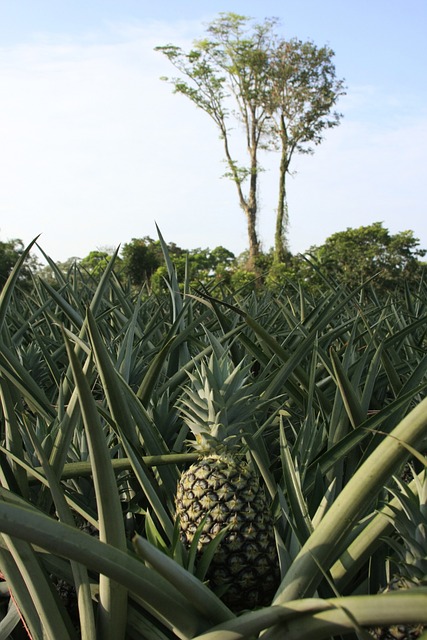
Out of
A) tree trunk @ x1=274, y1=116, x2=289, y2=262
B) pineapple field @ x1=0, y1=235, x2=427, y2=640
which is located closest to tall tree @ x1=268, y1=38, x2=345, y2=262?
tree trunk @ x1=274, y1=116, x2=289, y2=262

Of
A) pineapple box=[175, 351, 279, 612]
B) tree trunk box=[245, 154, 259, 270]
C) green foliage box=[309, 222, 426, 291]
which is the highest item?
tree trunk box=[245, 154, 259, 270]

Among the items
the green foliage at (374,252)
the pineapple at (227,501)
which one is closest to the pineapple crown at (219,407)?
the pineapple at (227,501)

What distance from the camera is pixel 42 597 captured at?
0.54 m

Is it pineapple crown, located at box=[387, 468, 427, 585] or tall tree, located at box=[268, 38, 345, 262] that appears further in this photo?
tall tree, located at box=[268, 38, 345, 262]

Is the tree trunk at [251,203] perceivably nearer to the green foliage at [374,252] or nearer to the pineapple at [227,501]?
the green foliage at [374,252]

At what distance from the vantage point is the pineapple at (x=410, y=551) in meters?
0.49

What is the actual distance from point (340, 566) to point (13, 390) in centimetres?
52

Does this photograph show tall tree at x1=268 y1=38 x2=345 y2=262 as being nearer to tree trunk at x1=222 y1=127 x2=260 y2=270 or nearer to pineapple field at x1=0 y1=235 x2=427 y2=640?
tree trunk at x1=222 y1=127 x2=260 y2=270

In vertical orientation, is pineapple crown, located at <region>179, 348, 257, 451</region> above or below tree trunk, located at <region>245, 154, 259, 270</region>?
below

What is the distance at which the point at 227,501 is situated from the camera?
648mm

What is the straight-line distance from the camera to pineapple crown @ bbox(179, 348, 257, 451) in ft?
2.28

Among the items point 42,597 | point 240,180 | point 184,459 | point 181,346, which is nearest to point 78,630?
point 42,597

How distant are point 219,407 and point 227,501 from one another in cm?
11

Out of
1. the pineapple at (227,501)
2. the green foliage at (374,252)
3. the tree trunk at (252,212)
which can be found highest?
the tree trunk at (252,212)
